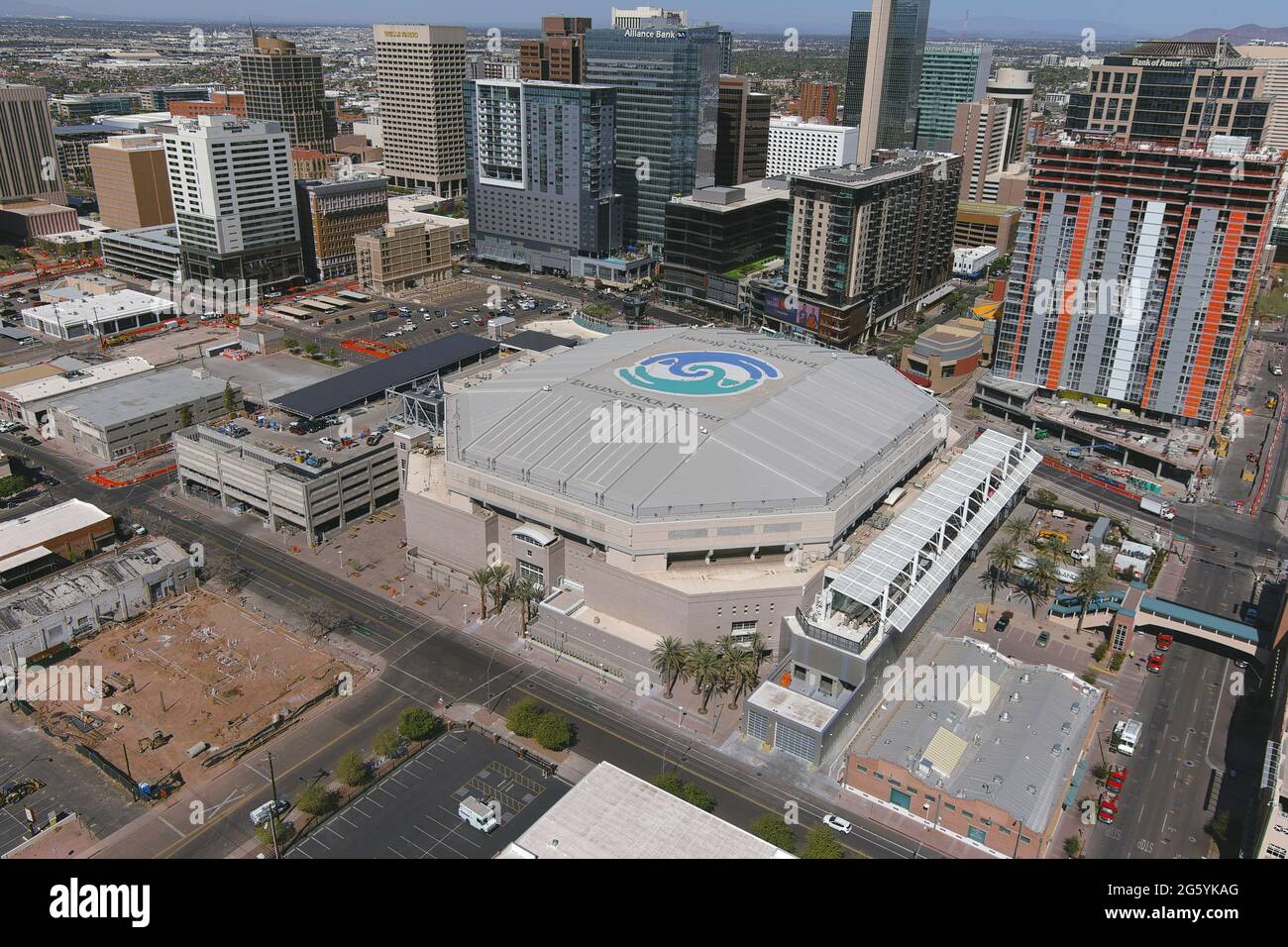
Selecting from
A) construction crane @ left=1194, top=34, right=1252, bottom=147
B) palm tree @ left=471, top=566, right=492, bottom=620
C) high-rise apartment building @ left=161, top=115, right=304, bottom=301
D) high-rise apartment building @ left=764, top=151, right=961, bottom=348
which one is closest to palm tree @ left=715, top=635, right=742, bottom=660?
palm tree @ left=471, top=566, right=492, bottom=620

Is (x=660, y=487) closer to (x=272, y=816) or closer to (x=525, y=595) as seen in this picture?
(x=525, y=595)

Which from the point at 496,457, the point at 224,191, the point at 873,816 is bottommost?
the point at 873,816

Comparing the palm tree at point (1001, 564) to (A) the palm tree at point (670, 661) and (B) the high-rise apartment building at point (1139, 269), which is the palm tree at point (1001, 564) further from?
(B) the high-rise apartment building at point (1139, 269)

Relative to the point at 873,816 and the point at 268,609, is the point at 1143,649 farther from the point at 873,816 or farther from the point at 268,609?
the point at 268,609

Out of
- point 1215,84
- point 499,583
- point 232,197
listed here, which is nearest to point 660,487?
point 499,583


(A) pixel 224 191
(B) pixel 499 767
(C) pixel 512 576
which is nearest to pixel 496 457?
(C) pixel 512 576

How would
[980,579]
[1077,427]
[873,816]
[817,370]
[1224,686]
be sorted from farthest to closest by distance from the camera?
[1077,427]
[817,370]
[980,579]
[1224,686]
[873,816]
